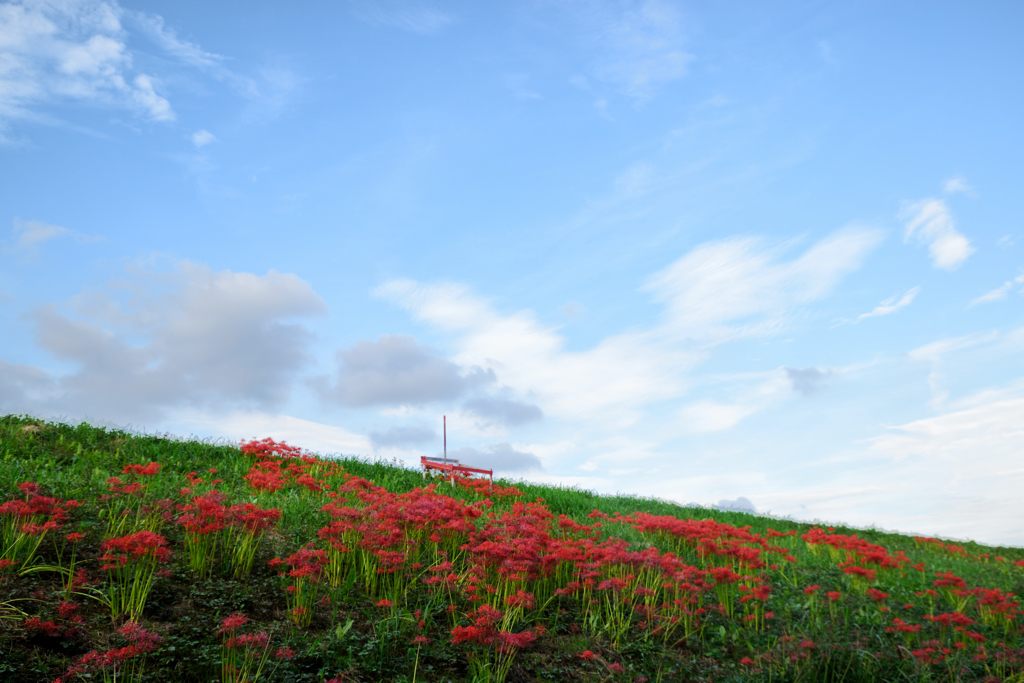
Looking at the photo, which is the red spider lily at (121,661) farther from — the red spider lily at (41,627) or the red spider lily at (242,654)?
the red spider lily at (242,654)

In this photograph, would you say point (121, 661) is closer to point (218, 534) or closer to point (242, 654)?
point (242, 654)

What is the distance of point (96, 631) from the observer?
193 inches

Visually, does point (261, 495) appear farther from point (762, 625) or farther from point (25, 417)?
point (25, 417)

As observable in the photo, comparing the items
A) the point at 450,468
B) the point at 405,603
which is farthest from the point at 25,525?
the point at 450,468

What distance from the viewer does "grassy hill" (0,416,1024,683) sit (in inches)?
191

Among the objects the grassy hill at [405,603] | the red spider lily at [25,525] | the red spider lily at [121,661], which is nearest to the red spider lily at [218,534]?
the grassy hill at [405,603]

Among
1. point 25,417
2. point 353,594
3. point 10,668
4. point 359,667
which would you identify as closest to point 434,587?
point 353,594

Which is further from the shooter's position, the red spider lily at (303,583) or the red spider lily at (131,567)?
the red spider lily at (303,583)

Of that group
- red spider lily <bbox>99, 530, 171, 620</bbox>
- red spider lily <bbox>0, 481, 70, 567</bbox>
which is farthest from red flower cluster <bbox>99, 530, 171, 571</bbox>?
red spider lily <bbox>0, 481, 70, 567</bbox>

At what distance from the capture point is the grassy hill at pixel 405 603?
4848 mm

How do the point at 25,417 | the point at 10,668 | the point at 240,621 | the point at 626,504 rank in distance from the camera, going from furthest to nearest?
the point at 626,504 < the point at 25,417 < the point at 240,621 < the point at 10,668

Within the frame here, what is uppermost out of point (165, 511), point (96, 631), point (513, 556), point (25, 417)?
point (25, 417)

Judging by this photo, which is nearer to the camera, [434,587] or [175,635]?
[175,635]

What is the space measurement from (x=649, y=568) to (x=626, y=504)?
316 inches
